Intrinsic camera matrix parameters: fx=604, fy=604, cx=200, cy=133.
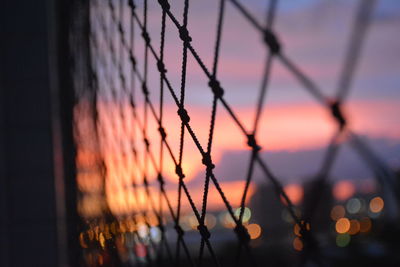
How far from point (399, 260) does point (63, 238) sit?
32.8 feet

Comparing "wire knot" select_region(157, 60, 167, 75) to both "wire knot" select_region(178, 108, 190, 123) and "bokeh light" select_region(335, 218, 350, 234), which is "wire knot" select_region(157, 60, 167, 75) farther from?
"bokeh light" select_region(335, 218, 350, 234)

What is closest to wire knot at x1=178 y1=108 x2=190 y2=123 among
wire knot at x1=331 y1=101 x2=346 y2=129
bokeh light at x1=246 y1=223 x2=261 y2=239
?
wire knot at x1=331 y1=101 x2=346 y2=129

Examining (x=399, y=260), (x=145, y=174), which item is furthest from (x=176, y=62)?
(x=399, y=260)

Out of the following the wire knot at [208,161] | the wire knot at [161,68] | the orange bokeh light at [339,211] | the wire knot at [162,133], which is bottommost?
the wire knot at [208,161]

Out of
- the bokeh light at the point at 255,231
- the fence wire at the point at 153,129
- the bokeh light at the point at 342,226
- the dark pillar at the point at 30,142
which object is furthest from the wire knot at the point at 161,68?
the bokeh light at the point at 342,226

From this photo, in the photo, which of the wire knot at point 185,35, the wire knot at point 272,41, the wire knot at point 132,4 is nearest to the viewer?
the wire knot at point 272,41

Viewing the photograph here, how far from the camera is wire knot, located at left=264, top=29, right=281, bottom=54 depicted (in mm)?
1024

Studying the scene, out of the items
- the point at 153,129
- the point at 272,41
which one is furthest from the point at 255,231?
the point at 272,41

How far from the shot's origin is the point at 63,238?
2.43 m

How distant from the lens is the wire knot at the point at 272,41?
40.3 inches

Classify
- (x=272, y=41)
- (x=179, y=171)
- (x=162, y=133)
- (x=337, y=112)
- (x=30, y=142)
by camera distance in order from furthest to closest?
(x=30, y=142)
(x=162, y=133)
(x=179, y=171)
(x=272, y=41)
(x=337, y=112)

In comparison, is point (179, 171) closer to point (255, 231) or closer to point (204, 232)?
point (204, 232)

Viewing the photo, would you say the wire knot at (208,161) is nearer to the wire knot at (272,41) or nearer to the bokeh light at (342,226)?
the wire knot at (272,41)

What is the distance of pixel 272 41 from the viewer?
1.04 metres
